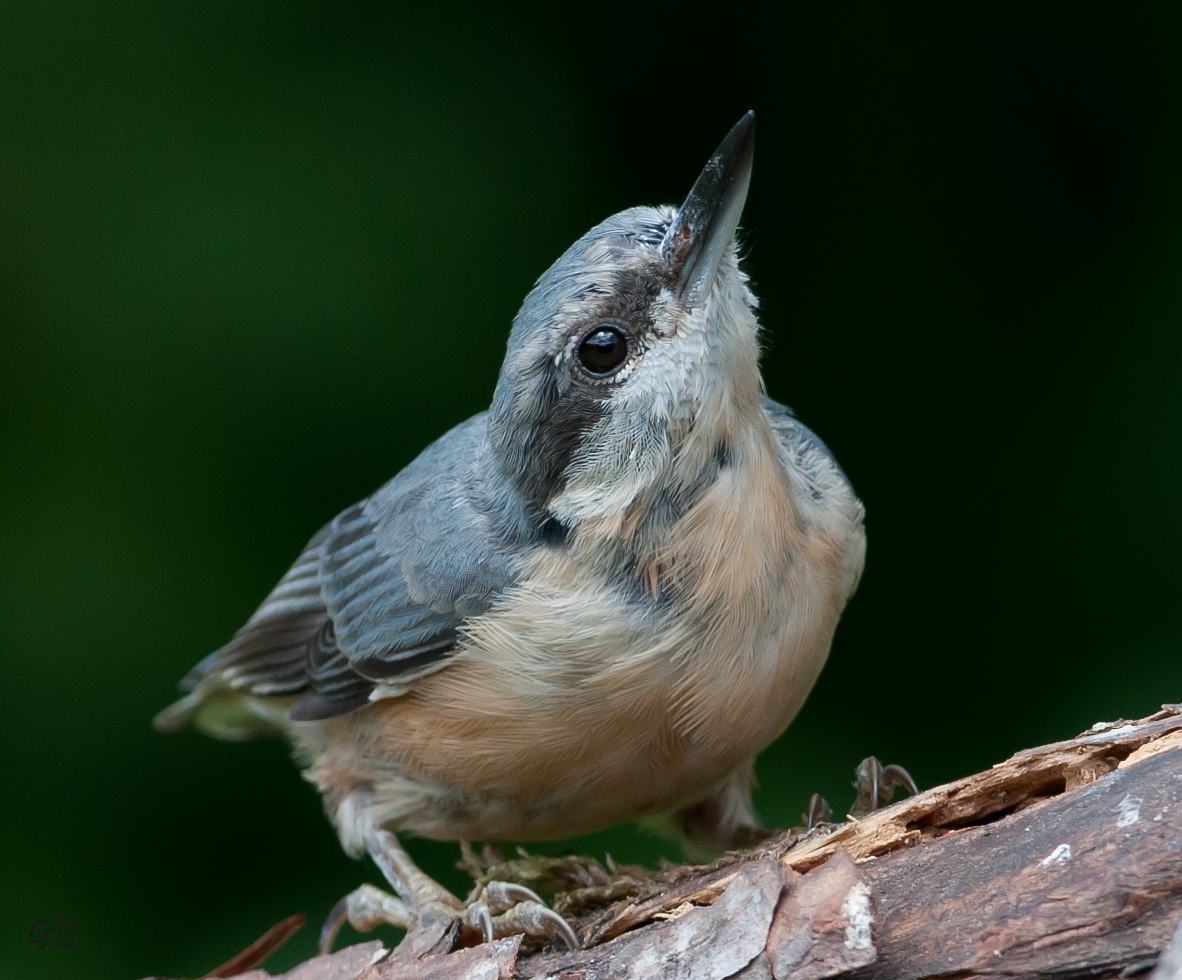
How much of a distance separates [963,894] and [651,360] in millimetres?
1232

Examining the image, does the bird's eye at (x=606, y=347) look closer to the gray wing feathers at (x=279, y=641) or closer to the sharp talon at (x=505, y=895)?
the sharp talon at (x=505, y=895)

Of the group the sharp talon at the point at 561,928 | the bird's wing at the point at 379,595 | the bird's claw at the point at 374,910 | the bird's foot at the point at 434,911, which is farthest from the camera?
the bird's claw at the point at 374,910

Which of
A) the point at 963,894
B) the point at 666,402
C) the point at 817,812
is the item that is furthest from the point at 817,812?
the point at 666,402

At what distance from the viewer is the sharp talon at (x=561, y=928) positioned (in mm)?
2541

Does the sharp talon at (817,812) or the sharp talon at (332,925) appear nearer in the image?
the sharp talon at (817,812)

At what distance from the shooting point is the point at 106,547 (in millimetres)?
4004

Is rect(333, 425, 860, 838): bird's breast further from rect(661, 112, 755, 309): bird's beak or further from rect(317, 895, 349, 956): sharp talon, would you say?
rect(317, 895, 349, 956): sharp talon

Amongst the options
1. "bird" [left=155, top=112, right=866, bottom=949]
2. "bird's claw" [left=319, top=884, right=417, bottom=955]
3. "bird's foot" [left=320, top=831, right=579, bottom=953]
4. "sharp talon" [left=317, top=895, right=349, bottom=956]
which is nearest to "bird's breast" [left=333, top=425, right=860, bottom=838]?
"bird" [left=155, top=112, right=866, bottom=949]

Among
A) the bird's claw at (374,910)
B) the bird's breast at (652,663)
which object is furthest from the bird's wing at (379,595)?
the bird's claw at (374,910)

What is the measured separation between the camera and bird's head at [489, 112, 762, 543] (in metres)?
2.60

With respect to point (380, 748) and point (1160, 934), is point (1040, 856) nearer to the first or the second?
point (1160, 934)

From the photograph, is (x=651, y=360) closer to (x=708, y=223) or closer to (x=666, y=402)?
(x=666, y=402)

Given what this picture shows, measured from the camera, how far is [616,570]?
2.69m

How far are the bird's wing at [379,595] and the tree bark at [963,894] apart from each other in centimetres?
82
